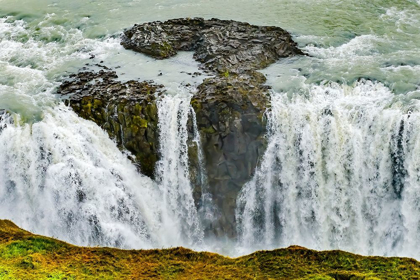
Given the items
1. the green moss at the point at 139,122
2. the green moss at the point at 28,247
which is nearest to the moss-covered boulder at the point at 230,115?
the green moss at the point at 139,122

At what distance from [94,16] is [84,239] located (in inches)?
463

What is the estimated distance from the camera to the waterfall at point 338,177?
638 inches

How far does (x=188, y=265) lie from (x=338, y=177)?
22.2 feet

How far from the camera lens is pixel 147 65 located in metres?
20.3

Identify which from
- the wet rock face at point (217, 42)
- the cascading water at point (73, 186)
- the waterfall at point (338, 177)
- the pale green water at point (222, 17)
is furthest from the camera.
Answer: the wet rock face at point (217, 42)

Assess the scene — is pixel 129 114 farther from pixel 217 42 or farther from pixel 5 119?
pixel 217 42

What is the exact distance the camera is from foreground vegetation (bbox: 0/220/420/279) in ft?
37.6

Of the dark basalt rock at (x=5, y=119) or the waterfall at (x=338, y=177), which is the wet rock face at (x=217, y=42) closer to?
the waterfall at (x=338, y=177)

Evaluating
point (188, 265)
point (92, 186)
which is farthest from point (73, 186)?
point (188, 265)

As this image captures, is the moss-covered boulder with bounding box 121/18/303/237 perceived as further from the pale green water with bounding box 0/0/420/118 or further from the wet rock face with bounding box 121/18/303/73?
the pale green water with bounding box 0/0/420/118

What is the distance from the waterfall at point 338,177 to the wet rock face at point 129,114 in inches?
135

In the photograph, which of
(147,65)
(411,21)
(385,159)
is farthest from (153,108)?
(411,21)

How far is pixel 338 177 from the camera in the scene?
55.1ft

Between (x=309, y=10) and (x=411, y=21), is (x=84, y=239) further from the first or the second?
(x=411, y=21)
